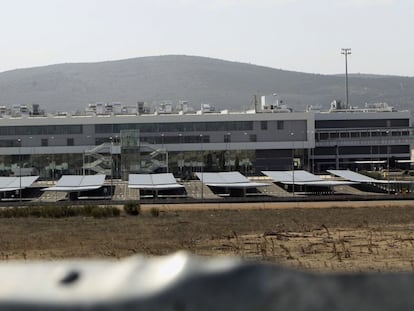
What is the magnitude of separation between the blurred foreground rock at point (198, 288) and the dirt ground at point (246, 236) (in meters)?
20.9

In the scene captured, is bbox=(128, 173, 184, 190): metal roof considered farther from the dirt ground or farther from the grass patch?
the grass patch

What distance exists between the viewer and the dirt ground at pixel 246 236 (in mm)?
29953

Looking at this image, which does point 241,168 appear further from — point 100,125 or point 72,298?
point 72,298

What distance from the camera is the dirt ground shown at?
29953mm

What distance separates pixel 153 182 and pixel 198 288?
93126mm

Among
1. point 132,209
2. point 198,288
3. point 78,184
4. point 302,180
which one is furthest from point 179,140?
point 198,288

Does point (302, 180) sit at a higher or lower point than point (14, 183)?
lower

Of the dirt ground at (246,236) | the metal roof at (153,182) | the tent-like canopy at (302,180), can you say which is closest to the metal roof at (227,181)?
the tent-like canopy at (302,180)

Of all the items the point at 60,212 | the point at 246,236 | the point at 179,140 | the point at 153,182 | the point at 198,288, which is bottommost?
the point at 60,212

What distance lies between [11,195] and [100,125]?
42.8 meters

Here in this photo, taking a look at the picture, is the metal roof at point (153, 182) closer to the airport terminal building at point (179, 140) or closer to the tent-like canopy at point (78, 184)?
the tent-like canopy at point (78, 184)

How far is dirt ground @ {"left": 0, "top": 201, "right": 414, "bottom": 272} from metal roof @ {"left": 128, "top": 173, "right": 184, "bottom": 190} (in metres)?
24.6

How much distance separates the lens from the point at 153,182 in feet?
314

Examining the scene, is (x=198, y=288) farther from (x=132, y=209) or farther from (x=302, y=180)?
(x=302, y=180)
